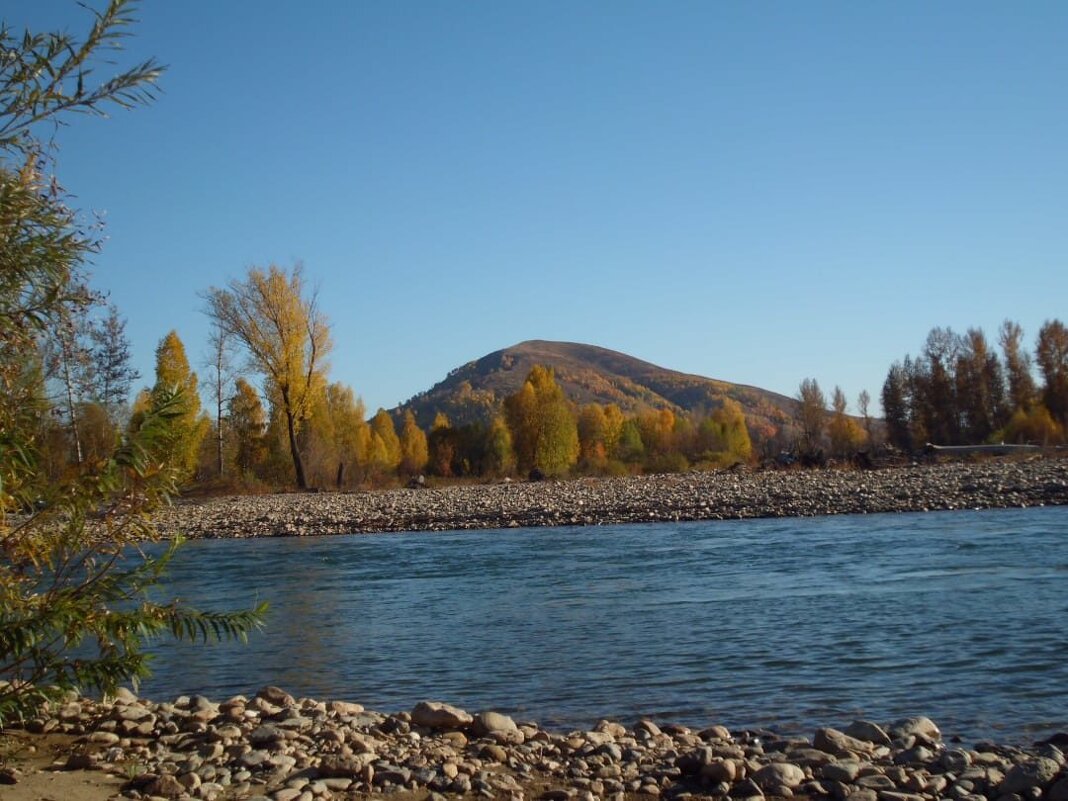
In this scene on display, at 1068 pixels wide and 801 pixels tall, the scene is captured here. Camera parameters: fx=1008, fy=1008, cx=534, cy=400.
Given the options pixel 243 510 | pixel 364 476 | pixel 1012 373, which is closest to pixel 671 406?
pixel 1012 373

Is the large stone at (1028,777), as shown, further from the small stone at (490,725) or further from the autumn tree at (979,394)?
the autumn tree at (979,394)

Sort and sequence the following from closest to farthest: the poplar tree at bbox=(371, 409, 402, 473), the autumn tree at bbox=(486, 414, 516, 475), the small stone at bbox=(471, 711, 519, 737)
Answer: the small stone at bbox=(471, 711, 519, 737)
the autumn tree at bbox=(486, 414, 516, 475)
the poplar tree at bbox=(371, 409, 402, 473)

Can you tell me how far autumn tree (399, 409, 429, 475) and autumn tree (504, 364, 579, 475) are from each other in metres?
Result: 8.19

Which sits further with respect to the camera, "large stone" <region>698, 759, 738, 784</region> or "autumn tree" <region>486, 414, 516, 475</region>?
"autumn tree" <region>486, 414, 516, 475</region>

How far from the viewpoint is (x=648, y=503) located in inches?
1107

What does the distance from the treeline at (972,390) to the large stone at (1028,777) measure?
59681 millimetres

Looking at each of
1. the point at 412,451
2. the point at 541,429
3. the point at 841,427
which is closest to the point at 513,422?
the point at 541,429

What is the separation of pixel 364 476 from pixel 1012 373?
145 feet

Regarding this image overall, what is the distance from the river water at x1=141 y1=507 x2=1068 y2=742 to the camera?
795cm

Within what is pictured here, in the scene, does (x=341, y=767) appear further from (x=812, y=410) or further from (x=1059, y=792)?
(x=812, y=410)

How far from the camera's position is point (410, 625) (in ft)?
39.5

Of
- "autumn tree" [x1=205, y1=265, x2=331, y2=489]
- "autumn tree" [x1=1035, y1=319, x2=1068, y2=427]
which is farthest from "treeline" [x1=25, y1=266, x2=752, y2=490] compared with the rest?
"autumn tree" [x1=1035, y1=319, x2=1068, y2=427]

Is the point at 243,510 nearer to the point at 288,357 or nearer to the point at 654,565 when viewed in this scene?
the point at 288,357

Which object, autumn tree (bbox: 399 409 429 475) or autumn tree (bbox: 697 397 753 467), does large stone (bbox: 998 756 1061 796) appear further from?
autumn tree (bbox: 697 397 753 467)
